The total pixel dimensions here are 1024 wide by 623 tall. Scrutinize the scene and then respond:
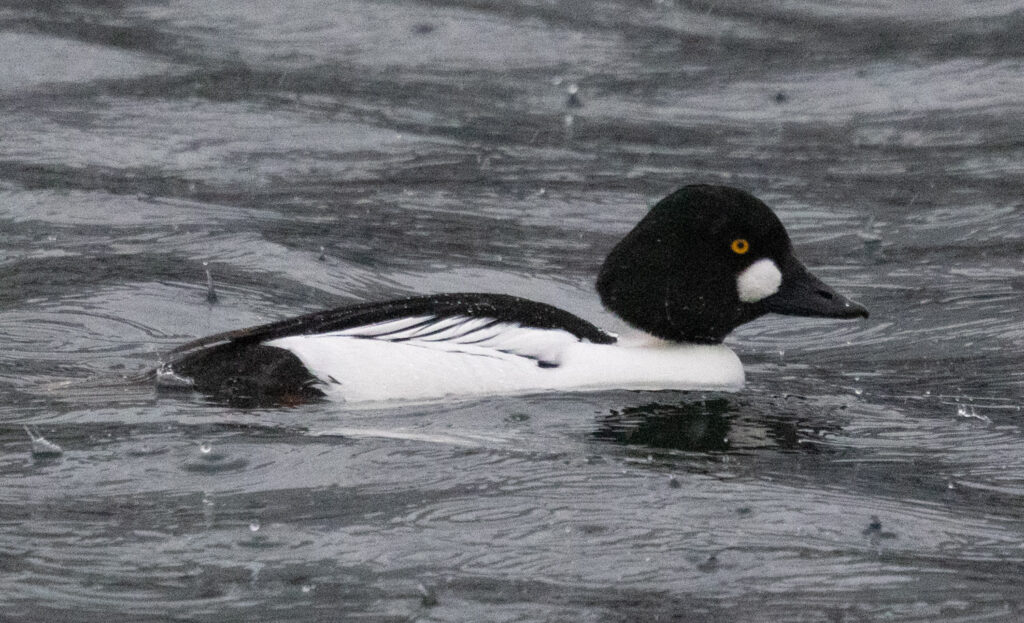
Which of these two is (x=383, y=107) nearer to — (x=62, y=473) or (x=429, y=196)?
(x=429, y=196)

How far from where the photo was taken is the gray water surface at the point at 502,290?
5473 mm

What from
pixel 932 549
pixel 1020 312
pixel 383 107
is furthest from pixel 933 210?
pixel 932 549

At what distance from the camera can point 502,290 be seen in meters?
8.96

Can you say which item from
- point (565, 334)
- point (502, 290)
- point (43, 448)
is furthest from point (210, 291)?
point (43, 448)

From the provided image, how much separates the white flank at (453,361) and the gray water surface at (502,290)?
0.32 ft

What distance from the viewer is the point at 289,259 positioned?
359 inches

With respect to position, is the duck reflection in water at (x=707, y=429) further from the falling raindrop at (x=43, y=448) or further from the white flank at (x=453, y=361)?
the falling raindrop at (x=43, y=448)

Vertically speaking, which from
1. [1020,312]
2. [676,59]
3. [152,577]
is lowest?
[152,577]

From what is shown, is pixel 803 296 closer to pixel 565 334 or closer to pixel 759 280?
pixel 759 280

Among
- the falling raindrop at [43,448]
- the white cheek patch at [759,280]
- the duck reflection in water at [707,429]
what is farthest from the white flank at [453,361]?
the falling raindrop at [43,448]

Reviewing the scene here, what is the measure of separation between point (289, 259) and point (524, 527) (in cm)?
359

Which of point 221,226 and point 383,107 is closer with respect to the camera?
point 221,226

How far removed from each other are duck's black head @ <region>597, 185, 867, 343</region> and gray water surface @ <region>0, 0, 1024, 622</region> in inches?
13.9

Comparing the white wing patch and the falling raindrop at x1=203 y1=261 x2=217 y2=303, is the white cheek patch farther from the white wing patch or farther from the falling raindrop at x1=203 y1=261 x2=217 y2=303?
the falling raindrop at x1=203 y1=261 x2=217 y2=303
